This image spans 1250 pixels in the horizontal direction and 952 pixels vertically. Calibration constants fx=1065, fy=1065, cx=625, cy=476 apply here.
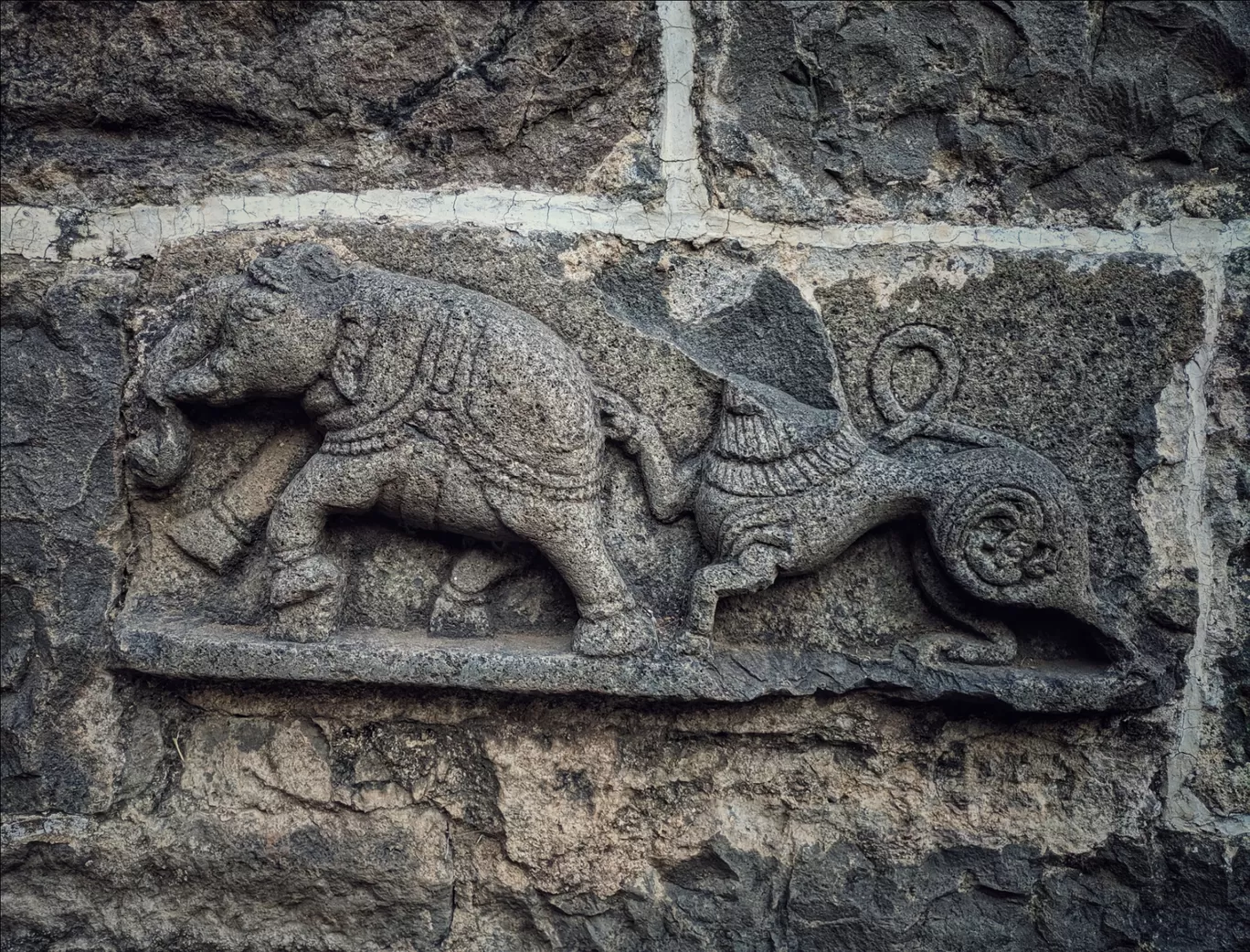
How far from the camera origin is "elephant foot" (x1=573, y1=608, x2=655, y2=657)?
2270mm

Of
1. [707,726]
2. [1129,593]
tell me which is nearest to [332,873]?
[707,726]

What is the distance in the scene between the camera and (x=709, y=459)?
2342 millimetres

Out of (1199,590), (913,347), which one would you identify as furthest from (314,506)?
(1199,590)

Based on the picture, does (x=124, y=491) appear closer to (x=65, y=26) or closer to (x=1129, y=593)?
(x=65, y=26)

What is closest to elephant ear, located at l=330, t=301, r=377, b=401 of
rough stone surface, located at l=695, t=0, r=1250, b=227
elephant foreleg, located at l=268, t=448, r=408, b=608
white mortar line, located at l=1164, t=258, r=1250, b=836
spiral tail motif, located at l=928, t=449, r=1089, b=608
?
elephant foreleg, located at l=268, t=448, r=408, b=608

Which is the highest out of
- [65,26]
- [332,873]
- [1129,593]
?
[65,26]

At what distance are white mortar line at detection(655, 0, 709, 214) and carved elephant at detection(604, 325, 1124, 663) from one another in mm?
445

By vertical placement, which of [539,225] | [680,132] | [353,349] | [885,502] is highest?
[680,132]

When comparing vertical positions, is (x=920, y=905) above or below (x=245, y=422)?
below

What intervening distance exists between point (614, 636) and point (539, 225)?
3.06 feet

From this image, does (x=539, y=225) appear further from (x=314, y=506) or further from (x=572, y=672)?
(x=572, y=672)

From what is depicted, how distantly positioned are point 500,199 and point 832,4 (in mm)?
863

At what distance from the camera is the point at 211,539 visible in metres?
2.42

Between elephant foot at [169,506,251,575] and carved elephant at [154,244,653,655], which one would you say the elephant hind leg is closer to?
carved elephant at [154,244,653,655]
